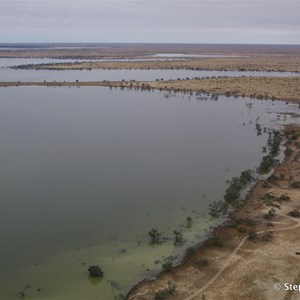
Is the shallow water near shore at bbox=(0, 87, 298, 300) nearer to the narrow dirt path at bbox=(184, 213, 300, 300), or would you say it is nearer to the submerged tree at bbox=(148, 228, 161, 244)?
the submerged tree at bbox=(148, 228, 161, 244)

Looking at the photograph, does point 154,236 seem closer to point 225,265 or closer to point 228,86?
point 225,265

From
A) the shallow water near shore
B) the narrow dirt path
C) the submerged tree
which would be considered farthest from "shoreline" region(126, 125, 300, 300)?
the submerged tree

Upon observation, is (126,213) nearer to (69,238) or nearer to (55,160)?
(69,238)

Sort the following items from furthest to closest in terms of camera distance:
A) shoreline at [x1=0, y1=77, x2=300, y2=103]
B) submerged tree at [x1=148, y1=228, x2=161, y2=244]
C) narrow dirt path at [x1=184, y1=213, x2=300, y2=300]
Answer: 1. shoreline at [x1=0, y1=77, x2=300, y2=103]
2. submerged tree at [x1=148, y1=228, x2=161, y2=244]
3. narrow dirt path at [x1=184, y1=213, x2=300, y2=300]

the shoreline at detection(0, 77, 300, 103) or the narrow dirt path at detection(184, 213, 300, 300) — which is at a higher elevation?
the shoreline at detection(0, 77, 300, 103)

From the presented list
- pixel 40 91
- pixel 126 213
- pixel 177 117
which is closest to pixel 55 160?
pixel 126 213
